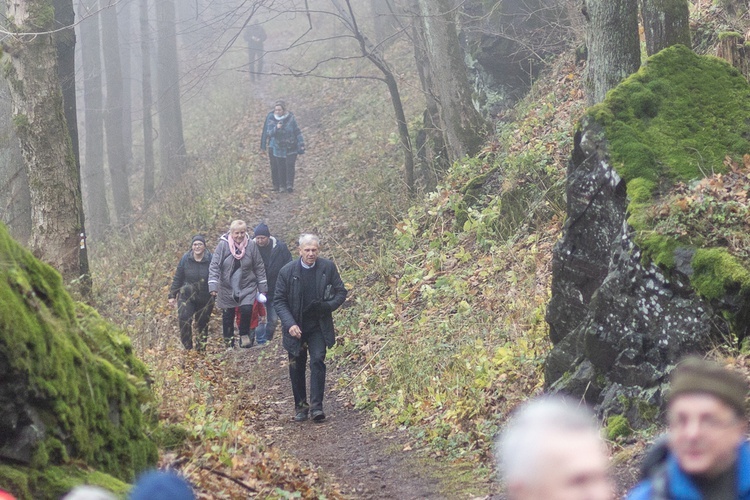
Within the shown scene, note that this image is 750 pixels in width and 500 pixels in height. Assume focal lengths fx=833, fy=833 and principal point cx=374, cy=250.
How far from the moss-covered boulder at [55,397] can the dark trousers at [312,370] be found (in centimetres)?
418

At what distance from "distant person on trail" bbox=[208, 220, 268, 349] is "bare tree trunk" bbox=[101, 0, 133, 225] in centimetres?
1256

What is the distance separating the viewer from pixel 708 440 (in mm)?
2525

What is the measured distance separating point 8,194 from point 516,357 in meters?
10.6

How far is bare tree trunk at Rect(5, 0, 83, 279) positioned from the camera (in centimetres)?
1038

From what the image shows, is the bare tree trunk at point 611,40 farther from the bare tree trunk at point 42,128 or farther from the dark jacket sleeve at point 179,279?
the bare tree trunk at point 42,128

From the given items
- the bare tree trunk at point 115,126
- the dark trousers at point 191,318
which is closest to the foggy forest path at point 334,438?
the dark trousers at point 191,318

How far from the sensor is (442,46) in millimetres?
16453

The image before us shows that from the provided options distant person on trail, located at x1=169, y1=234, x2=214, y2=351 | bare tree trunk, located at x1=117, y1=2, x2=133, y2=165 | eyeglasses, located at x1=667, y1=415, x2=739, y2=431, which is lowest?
distant person on trail, located at x1=169, y1=234, x2=214, y2=351

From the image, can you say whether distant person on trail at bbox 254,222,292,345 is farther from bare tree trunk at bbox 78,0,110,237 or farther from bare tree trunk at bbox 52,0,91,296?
bare tree trunk at bbox 78,0,110,237

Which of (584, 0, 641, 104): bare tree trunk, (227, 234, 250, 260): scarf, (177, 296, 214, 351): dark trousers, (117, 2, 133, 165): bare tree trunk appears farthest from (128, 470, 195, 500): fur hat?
(117, 2, 133, 165): bare tree trunk

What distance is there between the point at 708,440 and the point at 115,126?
27.6m

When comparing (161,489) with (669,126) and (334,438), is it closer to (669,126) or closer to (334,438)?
(669,126)

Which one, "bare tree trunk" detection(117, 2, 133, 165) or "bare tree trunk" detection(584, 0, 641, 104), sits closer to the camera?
"bare tree trunk" detection(584, 0, 641, 104)

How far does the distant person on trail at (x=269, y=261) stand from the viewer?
13.7m
